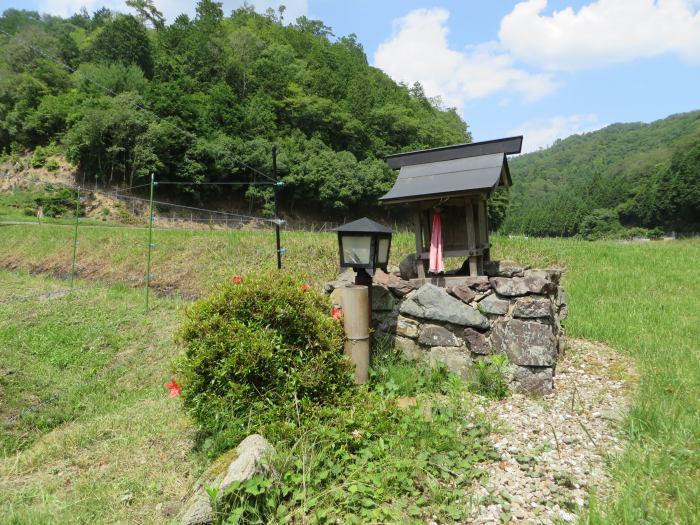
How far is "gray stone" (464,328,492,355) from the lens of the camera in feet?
11.7

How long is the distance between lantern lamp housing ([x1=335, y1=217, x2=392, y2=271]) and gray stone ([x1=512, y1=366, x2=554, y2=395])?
1.60 meters

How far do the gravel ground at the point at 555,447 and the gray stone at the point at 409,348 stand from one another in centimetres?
86

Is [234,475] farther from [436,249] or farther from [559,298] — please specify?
[559,298]

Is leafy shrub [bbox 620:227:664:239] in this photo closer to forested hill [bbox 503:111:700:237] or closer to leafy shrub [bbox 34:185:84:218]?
forested hill [bbox 503:111:700:237]

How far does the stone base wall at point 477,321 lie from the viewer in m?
3.40

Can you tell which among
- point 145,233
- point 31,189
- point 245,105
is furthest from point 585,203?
point 31,189

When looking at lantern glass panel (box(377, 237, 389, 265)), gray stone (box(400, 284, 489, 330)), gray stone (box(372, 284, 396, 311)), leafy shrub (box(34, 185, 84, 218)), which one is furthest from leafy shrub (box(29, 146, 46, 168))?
gray stone (box(400, 284, 489, 330))

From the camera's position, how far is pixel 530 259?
29.8 feet

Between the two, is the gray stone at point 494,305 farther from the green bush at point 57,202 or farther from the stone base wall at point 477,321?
the green bush at point 57,202

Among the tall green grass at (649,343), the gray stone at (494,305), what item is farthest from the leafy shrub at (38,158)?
the gray stone at (494,305)

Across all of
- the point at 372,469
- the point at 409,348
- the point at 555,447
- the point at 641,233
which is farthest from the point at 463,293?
the point at 641,233

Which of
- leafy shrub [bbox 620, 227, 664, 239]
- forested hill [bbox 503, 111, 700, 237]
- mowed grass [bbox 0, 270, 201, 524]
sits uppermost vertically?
forested hill [bbox 503, 111, 700, 237]

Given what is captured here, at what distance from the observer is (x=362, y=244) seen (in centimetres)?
354

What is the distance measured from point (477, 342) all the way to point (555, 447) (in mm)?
1190
